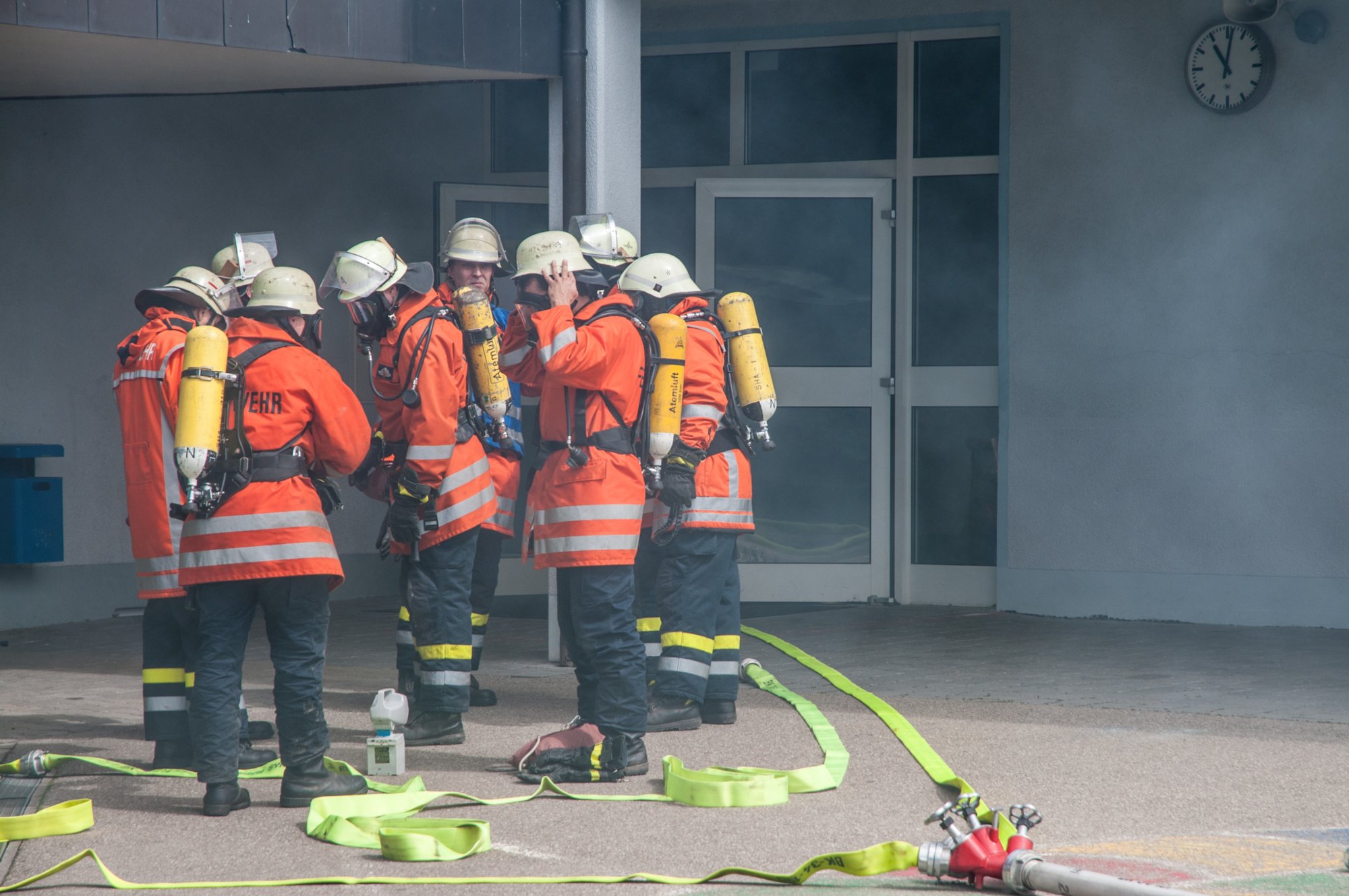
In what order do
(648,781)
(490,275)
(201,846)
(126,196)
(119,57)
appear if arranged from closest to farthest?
(201,846)
(648,781)
(490,275)
(119,57)
(126,196)

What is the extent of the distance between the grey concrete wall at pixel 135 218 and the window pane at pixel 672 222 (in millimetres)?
1443

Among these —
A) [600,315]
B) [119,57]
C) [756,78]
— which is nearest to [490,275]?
[600,315]

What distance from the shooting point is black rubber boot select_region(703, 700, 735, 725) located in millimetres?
6156

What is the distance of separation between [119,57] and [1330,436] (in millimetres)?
6878

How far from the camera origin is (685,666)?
5.96 m

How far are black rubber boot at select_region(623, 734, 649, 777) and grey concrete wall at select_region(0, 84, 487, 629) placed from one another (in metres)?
5.71

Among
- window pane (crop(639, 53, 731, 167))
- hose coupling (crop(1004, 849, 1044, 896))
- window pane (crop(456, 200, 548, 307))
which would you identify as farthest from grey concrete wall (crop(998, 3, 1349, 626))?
hose coupling (crop(1004, 849, 1044, 896))

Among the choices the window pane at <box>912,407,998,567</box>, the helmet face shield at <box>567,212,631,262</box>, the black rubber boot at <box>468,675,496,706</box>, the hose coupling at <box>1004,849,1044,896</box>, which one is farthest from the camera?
the window pane at <box>912,407,998,567</box>

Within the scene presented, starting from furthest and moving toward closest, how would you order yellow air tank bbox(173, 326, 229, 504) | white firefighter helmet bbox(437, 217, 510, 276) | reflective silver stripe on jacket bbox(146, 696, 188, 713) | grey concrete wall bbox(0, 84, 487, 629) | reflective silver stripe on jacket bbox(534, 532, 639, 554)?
grey concrete wall bbox(0, 84, 487, 629)
white firefighter helmet bbox(437, 217, 510, 276)
reflective silver stripe on jacket bbox(146, 696, 188, 713)
reflective silver stripe on jacket bbox(534, 532, 639, 554)
yellow air tank bbox(173, 326, 229, 504)

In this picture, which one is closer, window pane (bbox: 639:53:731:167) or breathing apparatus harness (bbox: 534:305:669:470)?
breathing apparatus harness (bbox: 534:305:669:470)

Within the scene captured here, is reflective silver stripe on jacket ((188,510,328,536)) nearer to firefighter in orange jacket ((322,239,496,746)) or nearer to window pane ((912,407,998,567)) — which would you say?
firefighter in orange jacket ((322,239,496,746))

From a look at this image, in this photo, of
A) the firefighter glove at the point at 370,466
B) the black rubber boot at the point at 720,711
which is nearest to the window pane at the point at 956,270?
the black rubber boot at the point at 720,711

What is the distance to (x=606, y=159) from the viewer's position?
748 cm

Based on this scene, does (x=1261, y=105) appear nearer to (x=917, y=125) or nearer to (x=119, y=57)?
(x=917, y=125)
